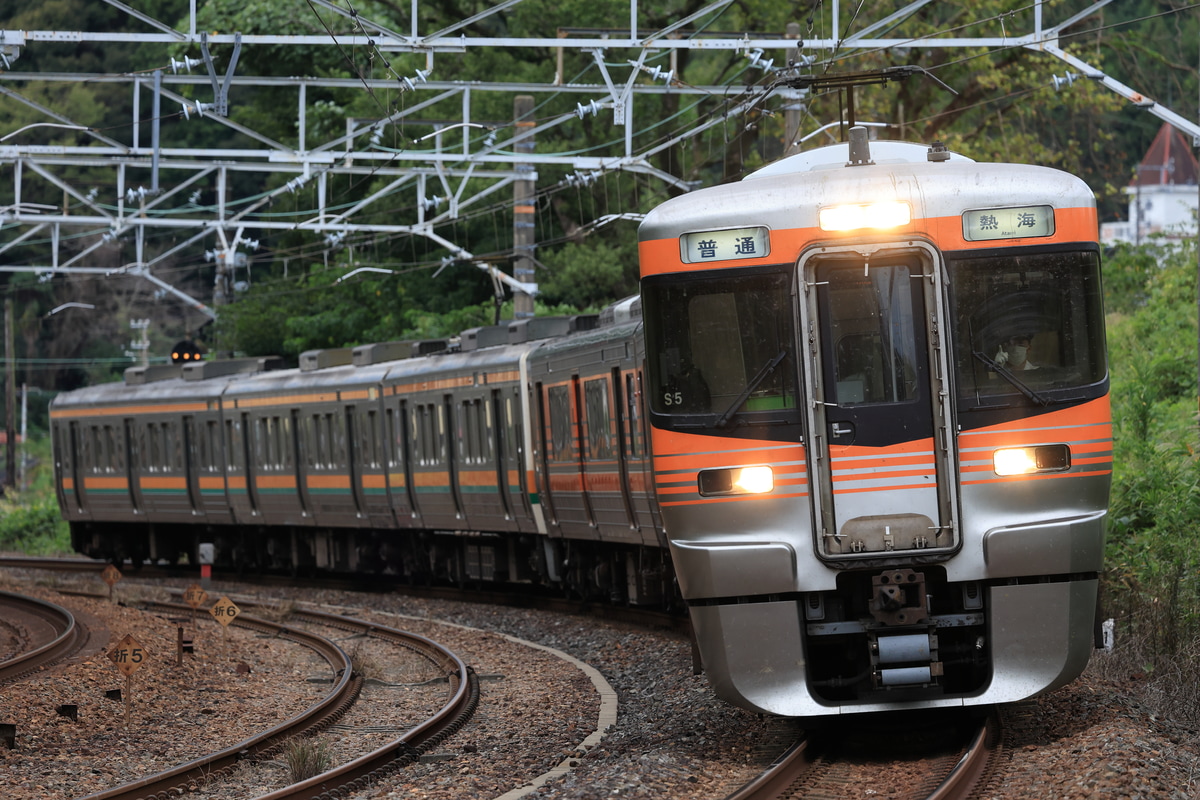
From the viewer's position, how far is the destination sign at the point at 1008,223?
891 centimetres

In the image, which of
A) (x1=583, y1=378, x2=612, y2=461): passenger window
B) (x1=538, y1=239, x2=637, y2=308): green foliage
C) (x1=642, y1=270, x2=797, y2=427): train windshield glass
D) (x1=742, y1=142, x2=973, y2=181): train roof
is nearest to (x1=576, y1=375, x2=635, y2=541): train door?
(x1=583, y1=378, x2=612, y2=461): passenger window

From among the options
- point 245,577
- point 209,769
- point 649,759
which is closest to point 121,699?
point 209,769

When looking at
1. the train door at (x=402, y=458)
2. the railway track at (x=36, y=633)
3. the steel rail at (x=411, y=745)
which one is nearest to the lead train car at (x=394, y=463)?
the train door at (x=402, y=458)

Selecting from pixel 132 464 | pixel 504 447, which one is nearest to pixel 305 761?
pixel 504 447

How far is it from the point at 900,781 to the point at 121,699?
680cm

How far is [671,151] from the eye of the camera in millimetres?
32281

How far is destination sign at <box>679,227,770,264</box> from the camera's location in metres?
9.00

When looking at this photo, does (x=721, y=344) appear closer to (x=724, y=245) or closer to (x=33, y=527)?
(x=724, y=245)

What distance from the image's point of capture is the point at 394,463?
77.0 feet

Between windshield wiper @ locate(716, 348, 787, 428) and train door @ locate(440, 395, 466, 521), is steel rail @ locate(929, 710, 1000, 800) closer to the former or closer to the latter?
windshield wiper @ locate(716, 348, 787, 428)

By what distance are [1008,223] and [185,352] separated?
24.0m

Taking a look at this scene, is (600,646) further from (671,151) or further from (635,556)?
(671,151)

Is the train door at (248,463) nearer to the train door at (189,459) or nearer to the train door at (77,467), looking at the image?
the train door at (189,459)

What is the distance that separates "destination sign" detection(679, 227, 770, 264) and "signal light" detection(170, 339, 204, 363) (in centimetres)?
2281
